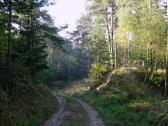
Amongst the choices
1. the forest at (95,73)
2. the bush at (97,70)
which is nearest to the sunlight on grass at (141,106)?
the forest at (95,73)

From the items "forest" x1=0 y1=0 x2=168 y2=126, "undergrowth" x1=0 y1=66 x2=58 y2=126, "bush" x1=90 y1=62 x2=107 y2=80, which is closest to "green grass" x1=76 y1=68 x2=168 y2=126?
"forest" x1=0 y1=0 x2=168 y2=126

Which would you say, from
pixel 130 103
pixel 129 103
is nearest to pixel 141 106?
pixel 130 103

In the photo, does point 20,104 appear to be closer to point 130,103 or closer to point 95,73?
point 130,103

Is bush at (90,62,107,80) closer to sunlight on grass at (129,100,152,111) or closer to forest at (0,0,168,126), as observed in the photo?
forest at (0,0,168,126)

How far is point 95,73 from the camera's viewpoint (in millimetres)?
47438

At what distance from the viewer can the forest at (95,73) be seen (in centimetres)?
2261

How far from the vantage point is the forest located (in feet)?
74.2

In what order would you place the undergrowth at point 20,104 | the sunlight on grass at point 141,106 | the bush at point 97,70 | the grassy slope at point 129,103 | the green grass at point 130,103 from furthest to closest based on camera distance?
1. the bush at point 97,70
2. the sunlight on grass at point 141,106
3. the grassy slope at point 129,103
4. the green grass at point 130,103
5. the undergrowth at point 20,104

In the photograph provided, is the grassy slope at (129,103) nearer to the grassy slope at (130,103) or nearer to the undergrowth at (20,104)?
the grassy slope at (130,103)

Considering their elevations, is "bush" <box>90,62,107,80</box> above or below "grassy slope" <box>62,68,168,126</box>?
above

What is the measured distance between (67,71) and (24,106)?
57.7 meters

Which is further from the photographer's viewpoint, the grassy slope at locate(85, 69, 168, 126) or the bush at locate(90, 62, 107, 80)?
the bush at locate(90, 62, 107, 80)

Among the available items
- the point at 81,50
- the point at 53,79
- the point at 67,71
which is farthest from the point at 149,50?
the point at 81,50

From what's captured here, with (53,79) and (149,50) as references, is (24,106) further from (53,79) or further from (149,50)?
(53,79)
